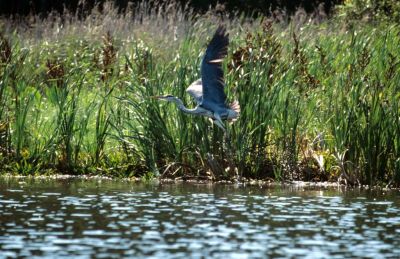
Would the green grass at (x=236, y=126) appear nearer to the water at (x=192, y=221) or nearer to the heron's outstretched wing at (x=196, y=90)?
the heron's outstretched wing at (x=196, y=90)

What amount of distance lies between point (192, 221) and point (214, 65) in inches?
118

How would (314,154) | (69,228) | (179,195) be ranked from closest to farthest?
(69,228), (179,195), (314,154)

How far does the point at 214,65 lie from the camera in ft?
38.3

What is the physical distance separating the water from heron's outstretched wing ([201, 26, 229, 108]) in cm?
90

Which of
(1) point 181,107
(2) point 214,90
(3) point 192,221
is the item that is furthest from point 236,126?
(3) point 192,221

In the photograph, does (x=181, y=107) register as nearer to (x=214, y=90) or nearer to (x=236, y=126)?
(x=214, y=90)

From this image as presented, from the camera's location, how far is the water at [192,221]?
306 inches

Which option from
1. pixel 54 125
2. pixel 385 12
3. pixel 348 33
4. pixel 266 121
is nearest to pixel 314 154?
pixel 266 121

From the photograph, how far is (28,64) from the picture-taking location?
592 inches

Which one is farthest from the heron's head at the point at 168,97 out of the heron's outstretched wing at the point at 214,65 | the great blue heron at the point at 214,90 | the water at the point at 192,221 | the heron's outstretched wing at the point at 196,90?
the water at the point at 192,221

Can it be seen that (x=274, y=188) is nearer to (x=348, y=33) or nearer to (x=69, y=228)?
(x=69, y=228)

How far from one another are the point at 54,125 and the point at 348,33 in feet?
19.2

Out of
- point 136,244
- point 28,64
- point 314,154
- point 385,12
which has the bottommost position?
point 136,244

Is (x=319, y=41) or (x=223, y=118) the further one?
(x=319, y=41)
